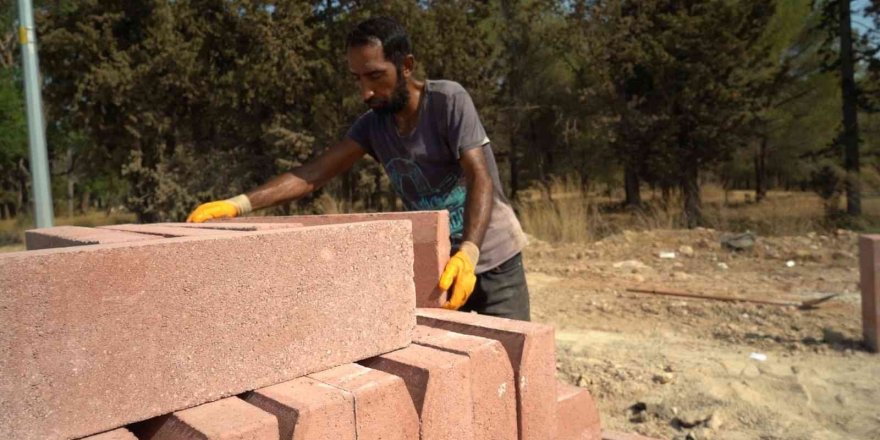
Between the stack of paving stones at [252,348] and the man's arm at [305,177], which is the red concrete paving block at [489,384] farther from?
the man's arm at [305,177]

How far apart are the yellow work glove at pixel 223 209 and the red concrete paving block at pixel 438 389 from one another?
1.44m

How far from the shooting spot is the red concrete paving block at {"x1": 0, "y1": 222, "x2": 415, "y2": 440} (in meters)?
1.23

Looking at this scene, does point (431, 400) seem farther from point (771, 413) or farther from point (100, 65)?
point (100, 65)

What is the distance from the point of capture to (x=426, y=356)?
1683mm

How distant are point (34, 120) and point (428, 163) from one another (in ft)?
17.3

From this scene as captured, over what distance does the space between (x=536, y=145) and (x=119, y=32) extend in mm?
13580

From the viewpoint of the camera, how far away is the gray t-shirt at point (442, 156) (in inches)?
100

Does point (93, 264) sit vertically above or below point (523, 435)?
above

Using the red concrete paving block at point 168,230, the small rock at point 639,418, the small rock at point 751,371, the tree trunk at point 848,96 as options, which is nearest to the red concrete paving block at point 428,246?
the red concrete paving block at point 168,230

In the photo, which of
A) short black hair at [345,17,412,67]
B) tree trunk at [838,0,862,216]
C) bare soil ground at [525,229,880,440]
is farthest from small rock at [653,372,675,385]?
tree trunk at [838,0,862,216]

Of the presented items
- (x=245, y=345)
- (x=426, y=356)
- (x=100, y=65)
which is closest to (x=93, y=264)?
(x=245, y=345)

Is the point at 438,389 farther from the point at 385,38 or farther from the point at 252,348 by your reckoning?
the point at 385,38

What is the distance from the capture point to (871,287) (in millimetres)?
4836

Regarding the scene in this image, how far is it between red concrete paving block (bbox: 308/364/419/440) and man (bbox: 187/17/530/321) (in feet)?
2.35
